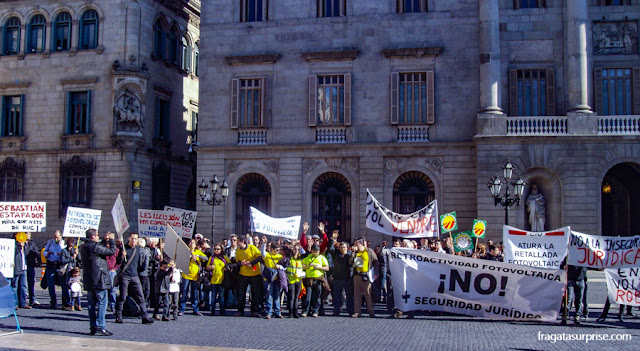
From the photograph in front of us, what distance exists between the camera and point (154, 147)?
35.9 metres

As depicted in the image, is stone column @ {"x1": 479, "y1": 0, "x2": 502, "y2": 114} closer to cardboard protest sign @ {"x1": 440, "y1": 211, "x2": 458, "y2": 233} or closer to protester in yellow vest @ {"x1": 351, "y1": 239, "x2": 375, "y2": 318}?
cardboard protest sign @ {"x1": 440, "y1": 211, "x2": 458, "y2": 233}

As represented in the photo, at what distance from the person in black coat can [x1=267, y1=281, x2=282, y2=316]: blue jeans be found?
179 inches

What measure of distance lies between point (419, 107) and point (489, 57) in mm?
3587

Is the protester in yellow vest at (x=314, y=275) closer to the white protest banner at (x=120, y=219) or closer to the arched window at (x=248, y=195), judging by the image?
the white protest banner at (x=120, y=219)

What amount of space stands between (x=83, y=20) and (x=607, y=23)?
24758mm

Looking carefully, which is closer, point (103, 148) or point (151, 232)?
point (151, 232)

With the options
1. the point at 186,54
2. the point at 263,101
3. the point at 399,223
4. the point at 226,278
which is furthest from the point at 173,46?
the point at 226,278

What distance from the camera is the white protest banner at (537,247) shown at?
1697cm

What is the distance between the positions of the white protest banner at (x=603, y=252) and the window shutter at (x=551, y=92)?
14.0m

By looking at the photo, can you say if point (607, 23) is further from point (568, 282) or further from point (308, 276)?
point (308, 276)

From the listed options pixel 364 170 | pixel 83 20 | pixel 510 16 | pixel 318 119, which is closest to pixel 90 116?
pixel 83 20

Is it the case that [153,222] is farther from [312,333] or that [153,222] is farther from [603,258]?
[603,258]

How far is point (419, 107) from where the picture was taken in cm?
3045

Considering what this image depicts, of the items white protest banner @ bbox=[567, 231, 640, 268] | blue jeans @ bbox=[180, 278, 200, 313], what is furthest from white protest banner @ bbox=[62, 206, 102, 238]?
white protest banner @ bbox=[567, 231, 640, 268]
